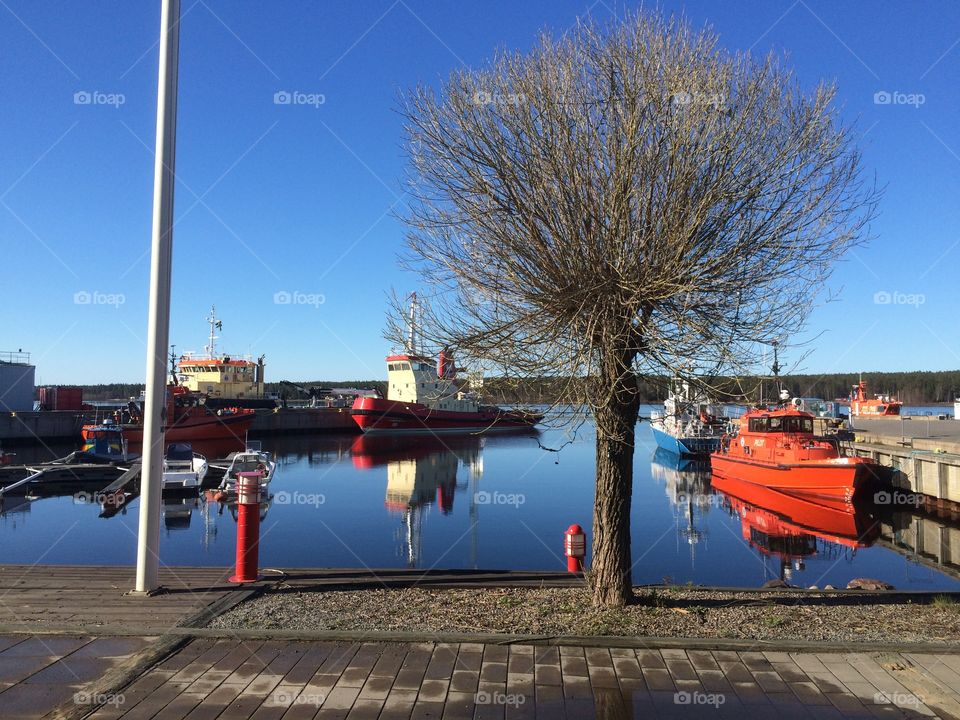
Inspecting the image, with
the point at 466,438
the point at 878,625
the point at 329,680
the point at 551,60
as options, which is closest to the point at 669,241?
the point at 551,60

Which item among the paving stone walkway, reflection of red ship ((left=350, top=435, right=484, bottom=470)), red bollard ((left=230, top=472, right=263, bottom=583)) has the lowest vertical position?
reflection of red ship ((left=350, top=435, right=484, bottom=470))

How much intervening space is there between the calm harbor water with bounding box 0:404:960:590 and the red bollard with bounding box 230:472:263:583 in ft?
11.4

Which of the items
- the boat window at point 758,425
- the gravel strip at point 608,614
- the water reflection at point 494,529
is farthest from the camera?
the boat window at point 758,425

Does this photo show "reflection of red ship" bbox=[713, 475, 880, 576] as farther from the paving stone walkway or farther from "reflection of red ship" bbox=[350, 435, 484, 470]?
"reflection of red ship" bbox=[350, 435, 484, 470]

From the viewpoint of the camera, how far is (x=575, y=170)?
5441 millimetres

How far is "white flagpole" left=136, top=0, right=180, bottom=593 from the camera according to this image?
6113 mm

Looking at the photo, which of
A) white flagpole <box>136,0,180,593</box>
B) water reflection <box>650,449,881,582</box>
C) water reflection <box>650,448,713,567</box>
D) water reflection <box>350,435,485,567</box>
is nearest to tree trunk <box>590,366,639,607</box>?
white flagpole <box>136,0,180,593</box>

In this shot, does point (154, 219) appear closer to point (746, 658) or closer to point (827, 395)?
point (746, 658)

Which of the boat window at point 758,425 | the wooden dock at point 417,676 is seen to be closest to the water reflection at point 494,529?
the boat window at point 758,425

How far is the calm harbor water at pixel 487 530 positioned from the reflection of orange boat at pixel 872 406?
29379 millimetres

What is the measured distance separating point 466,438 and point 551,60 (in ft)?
165

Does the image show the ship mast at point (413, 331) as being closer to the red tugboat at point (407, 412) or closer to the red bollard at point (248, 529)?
the red bollard at point (248, 529)

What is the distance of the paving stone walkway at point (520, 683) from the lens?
12.6 ft

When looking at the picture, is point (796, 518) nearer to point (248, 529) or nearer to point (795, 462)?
point (795, 462)
